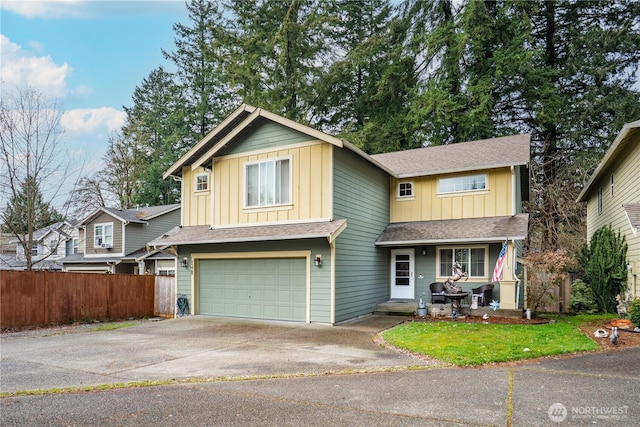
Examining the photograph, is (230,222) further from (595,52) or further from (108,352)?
(595,52)

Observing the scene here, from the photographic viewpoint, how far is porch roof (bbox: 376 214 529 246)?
12758mm

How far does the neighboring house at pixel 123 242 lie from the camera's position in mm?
23628

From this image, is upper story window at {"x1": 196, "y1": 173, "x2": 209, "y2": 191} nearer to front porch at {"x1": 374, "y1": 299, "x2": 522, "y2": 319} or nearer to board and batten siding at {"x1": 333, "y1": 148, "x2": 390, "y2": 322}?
board and batten siding at {"x1": 333, "y1": 148, "x2": 390, "y2": 322}

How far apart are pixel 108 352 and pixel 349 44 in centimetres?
2483

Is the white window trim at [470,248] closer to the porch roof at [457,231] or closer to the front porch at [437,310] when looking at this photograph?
the porch roof at [457,231]

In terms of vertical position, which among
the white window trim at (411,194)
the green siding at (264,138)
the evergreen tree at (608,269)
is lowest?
the evergreen tree at (608,269)

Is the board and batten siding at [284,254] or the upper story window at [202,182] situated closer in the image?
the board and batten siding at [284,254]

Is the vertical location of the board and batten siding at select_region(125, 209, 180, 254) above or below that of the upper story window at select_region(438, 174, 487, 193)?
below

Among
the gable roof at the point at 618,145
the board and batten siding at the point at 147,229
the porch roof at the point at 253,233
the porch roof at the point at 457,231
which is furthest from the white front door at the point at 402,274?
the board and batten siding at the point at 147,229

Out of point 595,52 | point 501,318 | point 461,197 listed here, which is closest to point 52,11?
point 461,197

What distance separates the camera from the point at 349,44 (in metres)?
28.0

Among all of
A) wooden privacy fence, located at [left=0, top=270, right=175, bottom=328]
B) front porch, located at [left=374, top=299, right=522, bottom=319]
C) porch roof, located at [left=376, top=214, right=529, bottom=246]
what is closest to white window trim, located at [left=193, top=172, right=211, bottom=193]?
wooden privacy fence, located at [left=0, top=270, right=175, bottom=328]

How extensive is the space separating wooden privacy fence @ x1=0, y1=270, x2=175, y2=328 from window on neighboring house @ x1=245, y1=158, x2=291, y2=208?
5.18 meters

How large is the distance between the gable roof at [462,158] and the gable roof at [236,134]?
4.87ft
